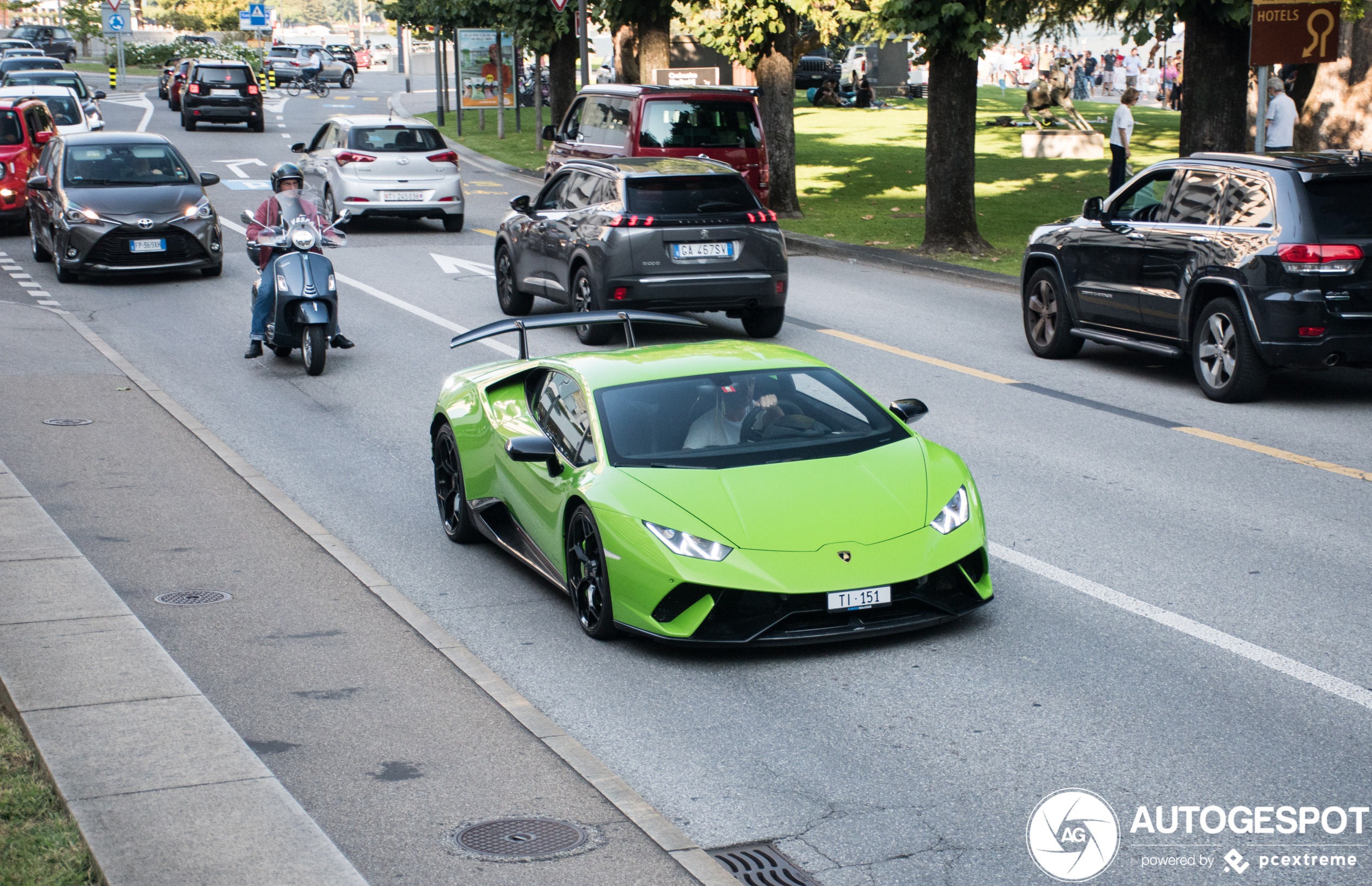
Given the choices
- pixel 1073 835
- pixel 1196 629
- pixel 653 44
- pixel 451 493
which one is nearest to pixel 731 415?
pixel 451 493

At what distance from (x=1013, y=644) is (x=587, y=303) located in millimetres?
9043

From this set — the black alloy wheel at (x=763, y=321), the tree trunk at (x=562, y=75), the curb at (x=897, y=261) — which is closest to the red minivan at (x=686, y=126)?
the curb at (x=897, y=261)

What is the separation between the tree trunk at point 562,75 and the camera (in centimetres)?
3900

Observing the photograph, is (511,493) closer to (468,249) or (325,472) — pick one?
(325,472)

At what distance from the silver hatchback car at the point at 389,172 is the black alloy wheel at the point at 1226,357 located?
48.0ft

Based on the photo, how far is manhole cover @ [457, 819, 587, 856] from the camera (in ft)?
16.1

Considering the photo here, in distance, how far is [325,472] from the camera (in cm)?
1055

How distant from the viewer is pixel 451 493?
899 centimetres

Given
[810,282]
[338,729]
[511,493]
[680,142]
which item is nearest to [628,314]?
[511,493]

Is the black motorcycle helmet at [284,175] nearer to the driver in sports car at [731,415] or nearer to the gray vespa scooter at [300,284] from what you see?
the gray vespa scooter at [300,284]

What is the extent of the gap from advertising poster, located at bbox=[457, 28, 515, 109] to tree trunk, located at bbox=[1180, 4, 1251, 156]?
29.2m

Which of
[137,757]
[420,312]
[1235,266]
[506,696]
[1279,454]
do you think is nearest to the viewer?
[137,757]

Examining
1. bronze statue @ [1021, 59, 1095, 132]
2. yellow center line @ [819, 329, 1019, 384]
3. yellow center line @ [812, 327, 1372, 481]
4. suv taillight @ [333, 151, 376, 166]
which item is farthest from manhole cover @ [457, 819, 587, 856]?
bronze statue @ [1021, 59, 1095, 132]

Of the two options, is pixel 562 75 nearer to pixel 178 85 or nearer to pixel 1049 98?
pixel 1049 98
